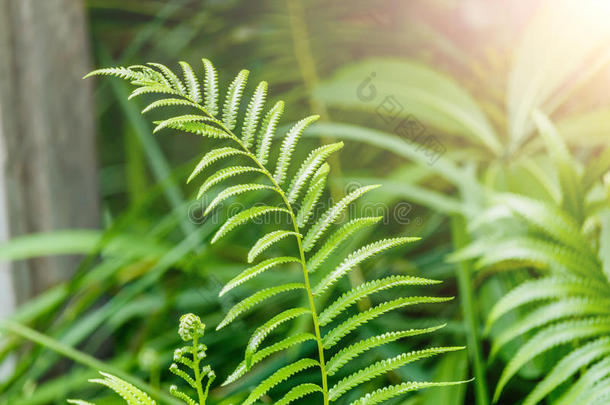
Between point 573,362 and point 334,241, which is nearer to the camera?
point 334,241

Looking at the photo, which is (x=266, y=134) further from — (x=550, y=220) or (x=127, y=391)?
(x=550, y=220)

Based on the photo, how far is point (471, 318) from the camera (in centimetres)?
58

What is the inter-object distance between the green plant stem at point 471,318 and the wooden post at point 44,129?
2.01 ft

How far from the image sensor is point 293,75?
1199 millimetres

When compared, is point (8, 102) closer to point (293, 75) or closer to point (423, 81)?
point (293, 75)

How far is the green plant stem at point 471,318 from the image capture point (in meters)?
0.52

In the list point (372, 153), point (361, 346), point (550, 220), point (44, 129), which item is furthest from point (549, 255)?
point (44, 129)

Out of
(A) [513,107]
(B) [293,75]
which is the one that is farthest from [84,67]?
(A) [513,107]

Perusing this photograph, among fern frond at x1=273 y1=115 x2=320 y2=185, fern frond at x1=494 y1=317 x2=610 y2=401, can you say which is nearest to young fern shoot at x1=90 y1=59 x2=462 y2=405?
fern frond at x1=273 y1=115 x2=320 y2=185

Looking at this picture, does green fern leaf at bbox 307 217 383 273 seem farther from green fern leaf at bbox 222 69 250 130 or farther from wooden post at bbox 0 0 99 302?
wooden post at bbox 0 0 99 302

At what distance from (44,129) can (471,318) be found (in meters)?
0.72

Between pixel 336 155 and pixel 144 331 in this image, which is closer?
pixel 144 331

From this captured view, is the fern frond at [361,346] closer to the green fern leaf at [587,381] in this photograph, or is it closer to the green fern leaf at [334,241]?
the green fern leaf at [334,241]

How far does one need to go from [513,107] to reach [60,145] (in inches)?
26.9
